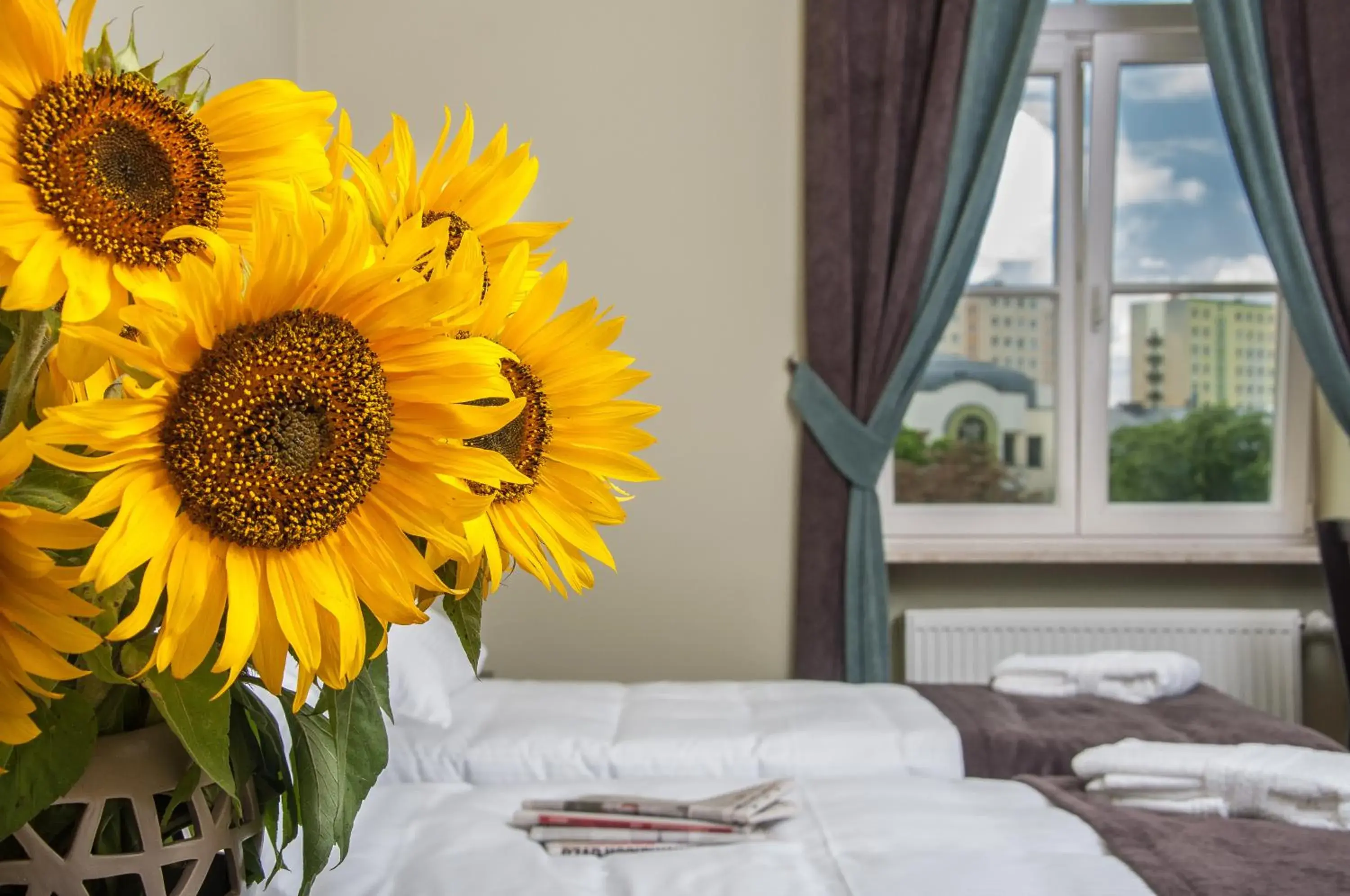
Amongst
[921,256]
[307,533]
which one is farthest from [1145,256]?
[307,533]

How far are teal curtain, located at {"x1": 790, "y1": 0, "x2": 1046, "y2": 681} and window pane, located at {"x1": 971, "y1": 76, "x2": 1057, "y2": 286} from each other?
0.83 feet

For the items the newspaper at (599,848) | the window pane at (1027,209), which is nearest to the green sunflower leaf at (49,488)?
the newspaper at (599,848)

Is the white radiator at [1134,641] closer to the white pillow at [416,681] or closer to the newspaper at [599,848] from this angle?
the white pillow at [416,681]

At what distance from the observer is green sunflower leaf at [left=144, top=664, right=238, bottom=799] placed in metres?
0.35

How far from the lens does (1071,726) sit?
224cm

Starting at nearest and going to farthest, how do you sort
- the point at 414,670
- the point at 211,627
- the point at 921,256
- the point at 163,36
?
1. the point at 211,627
2. the point at 414,670
3. the point at 163,36
4. the point at 921,256

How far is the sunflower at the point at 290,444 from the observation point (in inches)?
12.8

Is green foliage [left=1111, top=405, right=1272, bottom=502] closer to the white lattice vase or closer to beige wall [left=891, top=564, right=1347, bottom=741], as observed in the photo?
beige wall [left=891, top=564, right=1347, bottom=741]

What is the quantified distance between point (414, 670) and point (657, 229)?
5.83 feet

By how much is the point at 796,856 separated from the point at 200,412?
4.43ft

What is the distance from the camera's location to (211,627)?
1.10 feet

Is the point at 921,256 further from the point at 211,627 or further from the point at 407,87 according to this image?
the point at 211,627

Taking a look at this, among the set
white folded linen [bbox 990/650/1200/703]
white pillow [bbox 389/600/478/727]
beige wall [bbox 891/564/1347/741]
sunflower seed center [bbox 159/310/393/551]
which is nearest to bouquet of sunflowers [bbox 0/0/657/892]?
sunflower seed center [bbox 159/310/393/551]

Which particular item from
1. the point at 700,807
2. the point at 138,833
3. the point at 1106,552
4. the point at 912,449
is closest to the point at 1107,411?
the point at 1106,552
